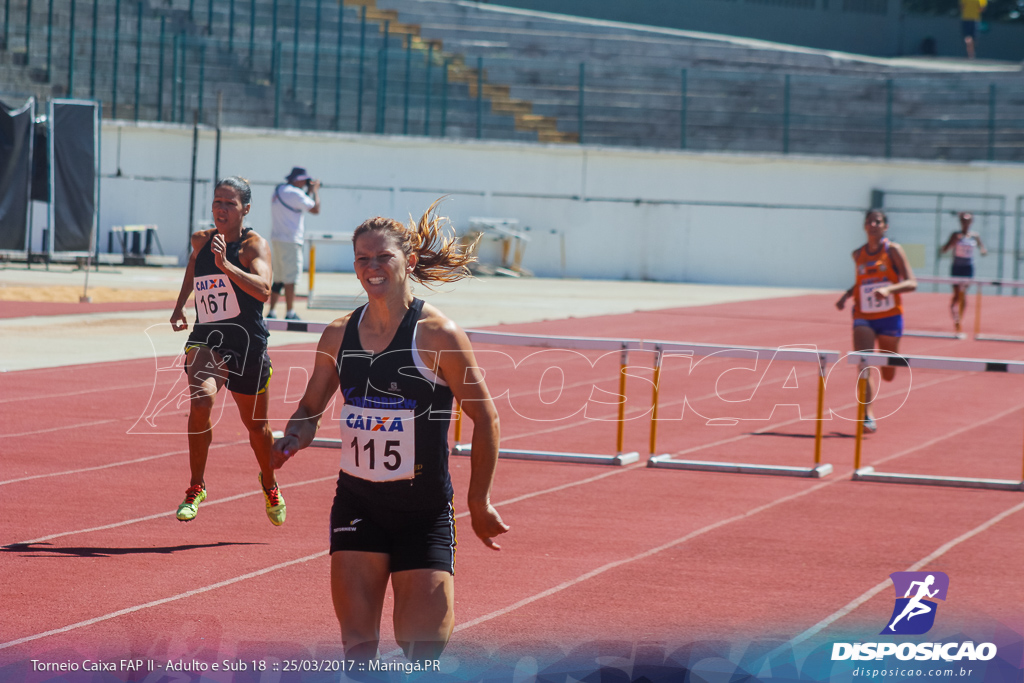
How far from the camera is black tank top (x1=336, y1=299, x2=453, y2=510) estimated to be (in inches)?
170

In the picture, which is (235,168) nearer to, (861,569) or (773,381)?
(773,381)

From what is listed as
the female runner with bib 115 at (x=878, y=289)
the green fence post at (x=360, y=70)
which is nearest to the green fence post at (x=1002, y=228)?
the green fence post at (x=360, y=70)

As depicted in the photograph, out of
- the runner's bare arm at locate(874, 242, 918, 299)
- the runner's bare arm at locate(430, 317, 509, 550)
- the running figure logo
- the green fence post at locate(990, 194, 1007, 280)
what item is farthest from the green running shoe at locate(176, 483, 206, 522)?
the green fence post at locate(990, 194, 1007, 280)

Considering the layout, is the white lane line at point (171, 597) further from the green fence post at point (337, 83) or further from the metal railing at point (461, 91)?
the green fence post at point (337, 83)

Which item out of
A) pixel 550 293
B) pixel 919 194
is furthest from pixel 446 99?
pixel 919 194

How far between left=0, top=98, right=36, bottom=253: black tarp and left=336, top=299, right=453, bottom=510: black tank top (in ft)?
71.0

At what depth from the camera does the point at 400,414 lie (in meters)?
4.32

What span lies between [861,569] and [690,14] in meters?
47.9

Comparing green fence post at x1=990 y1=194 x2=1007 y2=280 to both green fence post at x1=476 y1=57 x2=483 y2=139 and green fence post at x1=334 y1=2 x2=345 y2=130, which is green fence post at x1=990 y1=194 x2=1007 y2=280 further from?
green fence post at x1=334 y1=2 x2=345 y2=130

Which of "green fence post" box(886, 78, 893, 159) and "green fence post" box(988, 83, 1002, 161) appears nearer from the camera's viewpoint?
"green fence post" box(988, 83, 1002, 161)

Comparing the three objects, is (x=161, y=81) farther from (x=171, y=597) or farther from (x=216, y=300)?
(x=171, y=597)

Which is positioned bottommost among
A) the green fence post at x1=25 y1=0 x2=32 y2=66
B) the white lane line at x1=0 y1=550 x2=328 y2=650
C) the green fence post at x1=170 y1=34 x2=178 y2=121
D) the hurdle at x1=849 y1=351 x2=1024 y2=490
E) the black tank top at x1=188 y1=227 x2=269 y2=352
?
the white lane line at x1=0 y1=550 x2=328 y2=650

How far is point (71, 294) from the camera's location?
22.0 meters

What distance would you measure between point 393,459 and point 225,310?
332 centimetres
